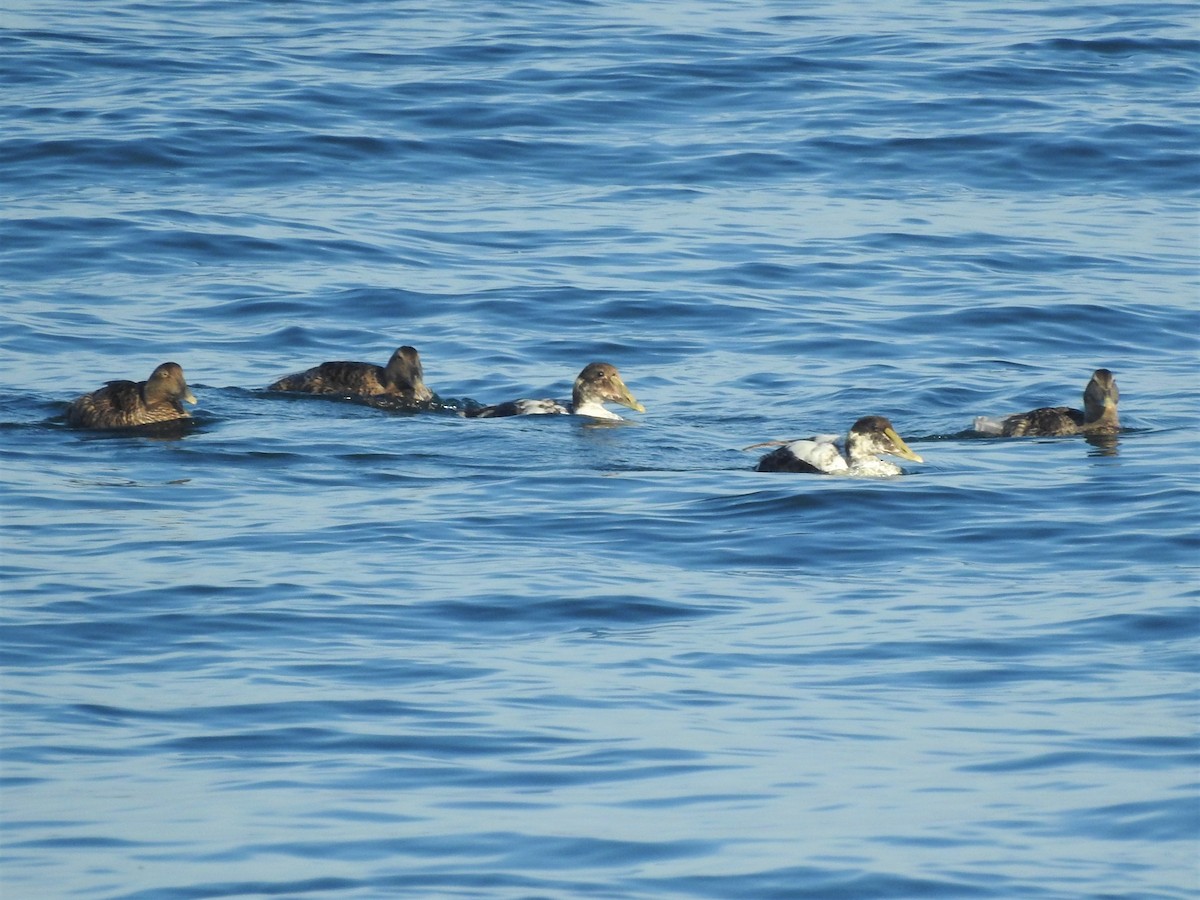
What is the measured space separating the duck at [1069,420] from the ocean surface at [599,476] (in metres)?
0.28

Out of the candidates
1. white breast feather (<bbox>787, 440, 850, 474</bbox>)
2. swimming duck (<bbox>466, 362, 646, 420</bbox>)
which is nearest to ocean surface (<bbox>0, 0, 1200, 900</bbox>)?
swimming duck (<bbox>466, 362, 646, 420</bbox>)

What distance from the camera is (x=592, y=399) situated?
14469 millimetres

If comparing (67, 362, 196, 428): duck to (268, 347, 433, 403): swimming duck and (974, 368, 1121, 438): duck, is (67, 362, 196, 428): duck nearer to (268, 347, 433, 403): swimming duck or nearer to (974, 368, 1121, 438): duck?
(268, 347, 433, 403): swimming duck

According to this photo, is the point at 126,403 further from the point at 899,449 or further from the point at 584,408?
the point at 899,449

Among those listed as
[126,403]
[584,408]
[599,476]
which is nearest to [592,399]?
[584,408]

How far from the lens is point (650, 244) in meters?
19.7

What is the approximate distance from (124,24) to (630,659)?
21.8 metres

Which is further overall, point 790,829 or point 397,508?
point 397,508

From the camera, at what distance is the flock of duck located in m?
12.6

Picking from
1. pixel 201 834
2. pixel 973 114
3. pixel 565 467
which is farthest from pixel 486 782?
pixel 973 114

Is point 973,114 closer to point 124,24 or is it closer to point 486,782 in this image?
point 124,24

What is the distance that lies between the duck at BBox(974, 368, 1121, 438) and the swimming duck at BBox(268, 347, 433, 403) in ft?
12.7

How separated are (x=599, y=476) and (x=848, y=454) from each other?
1520mm

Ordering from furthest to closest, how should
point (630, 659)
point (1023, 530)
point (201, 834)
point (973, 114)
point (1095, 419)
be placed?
point (973, 114) → point (1095, 419) → point (1023, 530) → point (630, 659) → point (201, 834)
